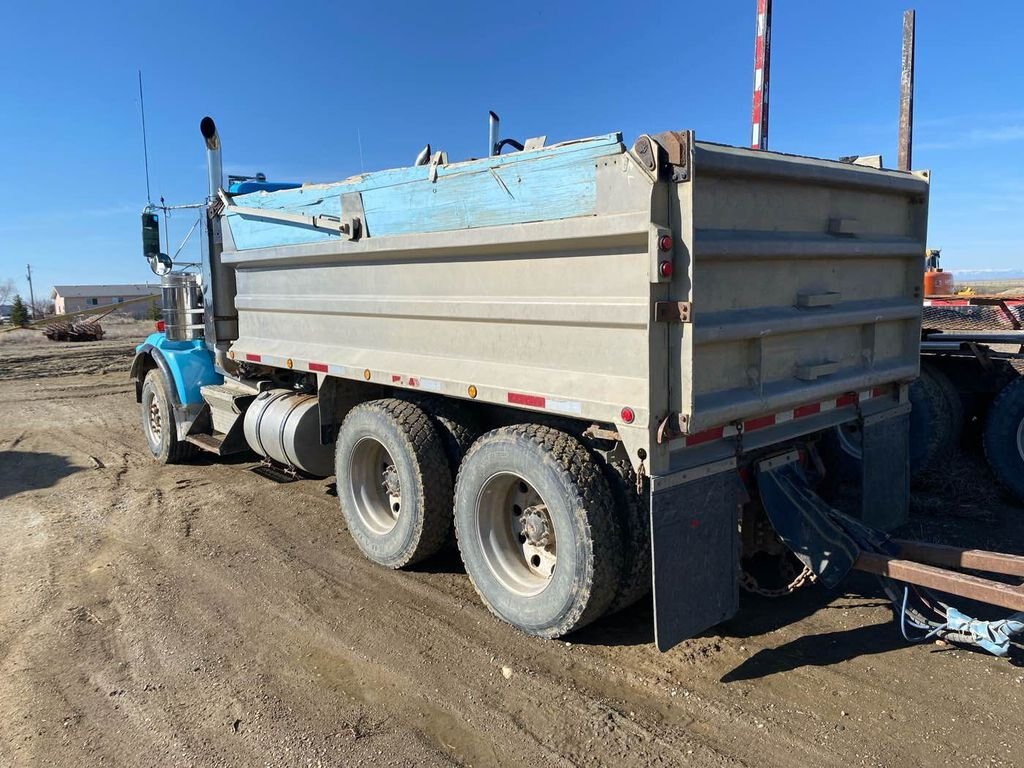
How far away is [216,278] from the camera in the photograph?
7.33 metres

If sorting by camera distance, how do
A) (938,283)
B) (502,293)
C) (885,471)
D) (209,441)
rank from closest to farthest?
(502,293)
(885,471)
(209,441)
(938,283)

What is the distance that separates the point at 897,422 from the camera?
4789 mm

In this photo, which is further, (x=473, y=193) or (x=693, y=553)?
(x=473, y=193)

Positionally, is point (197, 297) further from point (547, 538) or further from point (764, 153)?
point (764, 153)

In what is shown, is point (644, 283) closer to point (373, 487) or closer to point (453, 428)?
point (453, 428)

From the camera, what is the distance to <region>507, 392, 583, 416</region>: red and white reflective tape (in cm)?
371

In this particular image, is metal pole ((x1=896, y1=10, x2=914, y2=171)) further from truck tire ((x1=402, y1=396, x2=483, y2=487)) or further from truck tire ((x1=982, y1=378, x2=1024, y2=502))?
truck tire ((x1=402, y1=396, x2=483, y2=487))

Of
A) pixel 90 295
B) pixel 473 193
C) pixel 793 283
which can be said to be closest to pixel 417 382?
pixel 473 193

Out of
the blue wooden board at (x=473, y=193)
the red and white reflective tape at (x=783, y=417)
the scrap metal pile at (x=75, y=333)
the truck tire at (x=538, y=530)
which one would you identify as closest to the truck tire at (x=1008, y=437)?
the red and white reflective tape at (x=783, y=417)

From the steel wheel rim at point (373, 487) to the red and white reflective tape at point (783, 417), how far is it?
8.26 feet

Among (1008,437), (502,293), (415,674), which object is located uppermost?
(502,293)

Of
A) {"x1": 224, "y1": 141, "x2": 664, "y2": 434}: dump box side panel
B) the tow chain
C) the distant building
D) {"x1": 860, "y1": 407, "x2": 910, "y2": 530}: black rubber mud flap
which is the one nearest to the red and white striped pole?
{"x1": 860, "y1": 407, "x2": 910, "y2": 530}: black rubber mud flap

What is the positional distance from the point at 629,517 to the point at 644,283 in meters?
1.23

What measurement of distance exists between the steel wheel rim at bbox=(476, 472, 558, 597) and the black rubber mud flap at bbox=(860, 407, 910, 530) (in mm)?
2079
